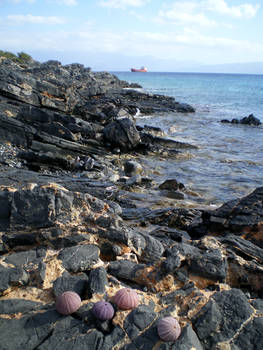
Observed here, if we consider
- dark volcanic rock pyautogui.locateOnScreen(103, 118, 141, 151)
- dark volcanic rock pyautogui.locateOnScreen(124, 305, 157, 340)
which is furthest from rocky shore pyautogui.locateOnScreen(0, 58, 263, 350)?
dark volcanic rock pyautogui.locateOnScreen(103, 118, 141, 151)

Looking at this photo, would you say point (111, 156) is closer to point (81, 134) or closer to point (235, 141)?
point (81, 134)

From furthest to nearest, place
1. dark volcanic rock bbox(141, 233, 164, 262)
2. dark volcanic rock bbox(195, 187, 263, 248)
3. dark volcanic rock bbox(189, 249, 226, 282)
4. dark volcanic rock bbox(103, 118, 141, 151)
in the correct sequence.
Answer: dark volcanic rock bbox(103, 118, 141, 151) < dark volcanic rock bbox(195, 187, 263, 248) < dark volcanic rock bbox(141, 233, 164, 262) < dark volcanic rock bbox(189, 249, 226, 282)

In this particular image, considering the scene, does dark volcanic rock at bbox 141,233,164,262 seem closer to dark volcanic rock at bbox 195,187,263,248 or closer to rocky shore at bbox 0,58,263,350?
rocky shore at bbox 0,58,263,350

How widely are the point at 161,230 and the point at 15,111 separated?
49.3 feet

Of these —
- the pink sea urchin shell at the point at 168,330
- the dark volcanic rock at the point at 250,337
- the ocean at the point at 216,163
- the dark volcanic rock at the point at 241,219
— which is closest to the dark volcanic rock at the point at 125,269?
the pink sea urchin shell at the point at 168,330

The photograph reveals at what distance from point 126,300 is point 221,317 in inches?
53.9

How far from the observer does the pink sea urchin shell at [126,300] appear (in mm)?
4223

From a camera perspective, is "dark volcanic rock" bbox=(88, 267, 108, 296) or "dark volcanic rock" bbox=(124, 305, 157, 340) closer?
"dark volcanic rock" bbox=(124, 305, 157, 340)

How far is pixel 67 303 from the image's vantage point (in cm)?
407

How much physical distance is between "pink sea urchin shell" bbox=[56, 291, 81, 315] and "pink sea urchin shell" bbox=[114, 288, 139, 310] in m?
0.54

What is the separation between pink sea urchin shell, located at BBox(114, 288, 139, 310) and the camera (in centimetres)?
422

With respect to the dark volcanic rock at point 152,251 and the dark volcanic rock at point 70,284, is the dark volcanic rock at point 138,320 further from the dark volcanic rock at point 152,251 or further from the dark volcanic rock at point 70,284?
the dark volcanic rock at point 152,251

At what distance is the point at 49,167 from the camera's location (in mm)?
15242

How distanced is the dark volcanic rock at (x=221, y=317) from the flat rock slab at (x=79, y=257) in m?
2.00
